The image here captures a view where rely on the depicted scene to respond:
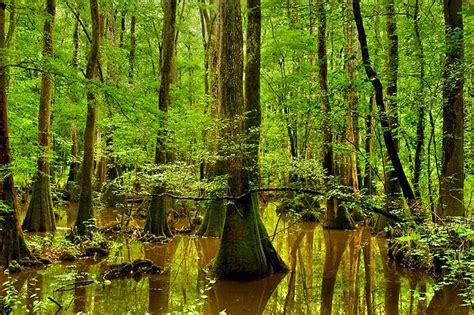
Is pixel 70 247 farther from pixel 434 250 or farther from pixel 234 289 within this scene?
pixel 434 250

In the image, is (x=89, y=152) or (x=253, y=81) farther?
(x=89, y=152)

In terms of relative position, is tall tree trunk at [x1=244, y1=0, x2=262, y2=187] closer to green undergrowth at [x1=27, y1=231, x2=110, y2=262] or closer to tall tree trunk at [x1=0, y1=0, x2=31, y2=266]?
green undergrowth at [x1=27, y1=231, x2=110, y2=262]

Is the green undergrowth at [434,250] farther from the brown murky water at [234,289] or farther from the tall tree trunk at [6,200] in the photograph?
the tall tree trunk at [6,200]

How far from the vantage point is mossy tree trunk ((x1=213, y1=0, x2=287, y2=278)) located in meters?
8.95

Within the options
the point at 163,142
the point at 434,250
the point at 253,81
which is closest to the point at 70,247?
the point at 163,142

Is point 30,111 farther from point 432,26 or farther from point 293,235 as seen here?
point 432,26

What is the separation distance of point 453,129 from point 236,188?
4.35m

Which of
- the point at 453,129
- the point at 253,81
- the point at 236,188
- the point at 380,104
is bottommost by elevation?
the point at 236,188

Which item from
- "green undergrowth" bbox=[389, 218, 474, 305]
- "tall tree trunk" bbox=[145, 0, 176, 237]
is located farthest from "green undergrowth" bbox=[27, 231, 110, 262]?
"green undergrowth" bbox=[389, 218, 474, 305]

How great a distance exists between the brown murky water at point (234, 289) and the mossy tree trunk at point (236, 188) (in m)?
0.38

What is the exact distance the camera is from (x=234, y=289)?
8.13 m

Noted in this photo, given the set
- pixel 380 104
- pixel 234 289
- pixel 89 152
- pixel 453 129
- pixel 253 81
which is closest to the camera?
pixel 234 289

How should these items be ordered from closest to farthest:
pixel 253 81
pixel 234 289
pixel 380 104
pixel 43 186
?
pixel 234 289, pixel 380 104, pixel 253 81, pixel 43 186

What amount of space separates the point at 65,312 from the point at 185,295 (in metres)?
2.03
